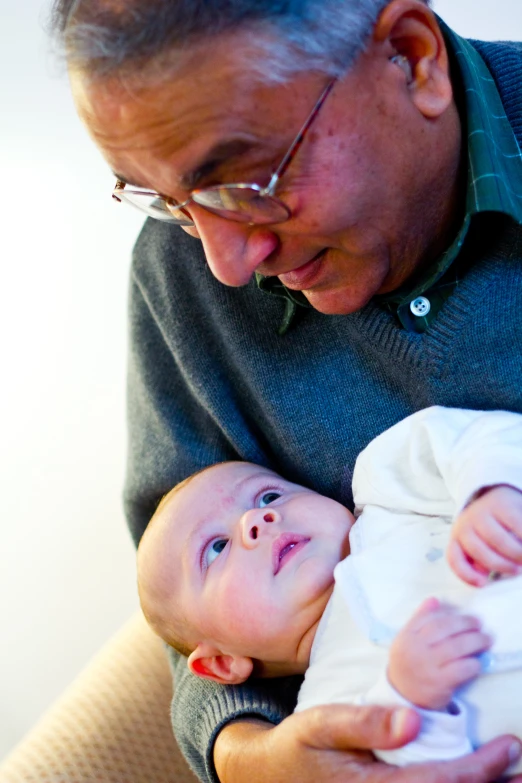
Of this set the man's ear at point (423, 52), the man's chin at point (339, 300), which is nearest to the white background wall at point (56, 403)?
the man's chin at point (339, 300)

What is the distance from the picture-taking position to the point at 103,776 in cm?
153

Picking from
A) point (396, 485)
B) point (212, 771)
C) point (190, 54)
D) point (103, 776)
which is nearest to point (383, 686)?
point (396, 485)

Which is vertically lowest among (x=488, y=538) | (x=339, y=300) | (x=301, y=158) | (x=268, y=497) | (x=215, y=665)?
(x=215, y=665)

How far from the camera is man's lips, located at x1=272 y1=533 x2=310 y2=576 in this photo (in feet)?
4.39

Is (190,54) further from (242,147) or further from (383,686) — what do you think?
(383,686)

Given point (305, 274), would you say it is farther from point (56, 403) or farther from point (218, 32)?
point (56, 403)

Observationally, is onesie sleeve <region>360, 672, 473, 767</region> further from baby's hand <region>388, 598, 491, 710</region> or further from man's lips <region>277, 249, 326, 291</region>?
man's lips <region>277, 249, 326, 291</region>

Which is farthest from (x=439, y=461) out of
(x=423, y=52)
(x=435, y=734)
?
(x=423, y=52)

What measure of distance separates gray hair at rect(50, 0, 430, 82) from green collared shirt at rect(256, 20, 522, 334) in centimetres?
28

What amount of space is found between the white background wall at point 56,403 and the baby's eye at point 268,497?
1.30 m

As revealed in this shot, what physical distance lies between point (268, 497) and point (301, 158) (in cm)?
63

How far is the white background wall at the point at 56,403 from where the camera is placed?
8.59 feet

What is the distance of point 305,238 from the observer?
1256 mm

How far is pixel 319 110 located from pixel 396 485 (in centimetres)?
60
